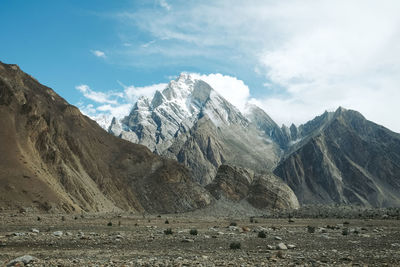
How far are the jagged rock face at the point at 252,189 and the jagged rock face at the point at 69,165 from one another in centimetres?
1551

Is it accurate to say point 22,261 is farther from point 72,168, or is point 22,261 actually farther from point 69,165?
point 69,165

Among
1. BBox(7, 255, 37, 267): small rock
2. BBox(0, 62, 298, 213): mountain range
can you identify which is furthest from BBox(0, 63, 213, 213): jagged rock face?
BBox(7, 255, 37, 267): small rock

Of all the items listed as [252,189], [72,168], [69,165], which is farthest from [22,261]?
[252,189]

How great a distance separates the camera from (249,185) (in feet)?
412

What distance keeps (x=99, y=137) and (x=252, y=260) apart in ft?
324

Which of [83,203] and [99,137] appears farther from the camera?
[99,137]

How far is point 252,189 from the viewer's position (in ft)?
399

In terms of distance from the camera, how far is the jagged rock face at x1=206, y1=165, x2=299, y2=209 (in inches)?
4529

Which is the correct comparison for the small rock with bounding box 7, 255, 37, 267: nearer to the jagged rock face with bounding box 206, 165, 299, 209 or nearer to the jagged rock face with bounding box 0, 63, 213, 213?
the jagged rock face with bounding box 0, 63, 213, 213

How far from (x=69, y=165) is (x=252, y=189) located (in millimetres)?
64749

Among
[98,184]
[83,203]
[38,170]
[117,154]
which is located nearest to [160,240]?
[38,170]

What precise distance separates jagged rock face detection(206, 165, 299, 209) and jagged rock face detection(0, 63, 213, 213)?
15508 millimetres

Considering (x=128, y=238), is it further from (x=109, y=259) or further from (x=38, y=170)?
(x=38, y=170)

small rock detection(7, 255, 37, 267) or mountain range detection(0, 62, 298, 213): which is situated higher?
mountain range detection(0, 62, 298, 213)
